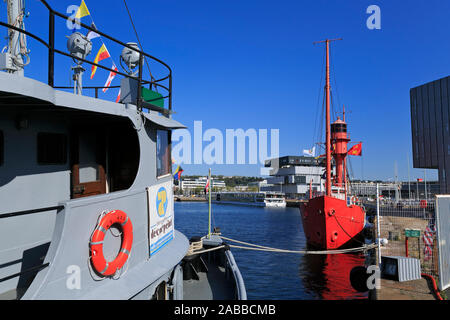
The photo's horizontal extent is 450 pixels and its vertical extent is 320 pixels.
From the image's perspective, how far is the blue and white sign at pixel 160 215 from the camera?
5.72m

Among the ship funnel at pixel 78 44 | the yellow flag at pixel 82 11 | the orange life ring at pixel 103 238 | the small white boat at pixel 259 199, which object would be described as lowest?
the small white boat at pixel 259 199

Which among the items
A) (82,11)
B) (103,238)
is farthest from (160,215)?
(82,11)

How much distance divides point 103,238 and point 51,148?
6.90 ft

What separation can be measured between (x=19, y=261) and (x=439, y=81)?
170ft

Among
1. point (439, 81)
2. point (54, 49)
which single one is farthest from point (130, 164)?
point (439, 81)

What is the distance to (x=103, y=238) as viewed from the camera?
4219 mm

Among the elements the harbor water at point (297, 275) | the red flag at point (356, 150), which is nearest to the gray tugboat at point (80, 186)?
the harbor water at point (297, 275)

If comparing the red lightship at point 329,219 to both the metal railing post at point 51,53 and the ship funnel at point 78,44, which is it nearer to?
the ship funnel at point 78,44

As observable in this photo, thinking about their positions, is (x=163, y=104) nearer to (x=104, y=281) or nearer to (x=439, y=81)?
(x=104, y=281)

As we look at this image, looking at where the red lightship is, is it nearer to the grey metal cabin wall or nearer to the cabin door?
the cabin door

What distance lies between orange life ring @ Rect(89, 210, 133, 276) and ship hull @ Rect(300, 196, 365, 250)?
19.1 m

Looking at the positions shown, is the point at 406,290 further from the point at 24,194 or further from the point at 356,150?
the point at 356,150

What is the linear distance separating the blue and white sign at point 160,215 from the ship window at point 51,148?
61.6 inches

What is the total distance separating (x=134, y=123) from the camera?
5.41 meters
